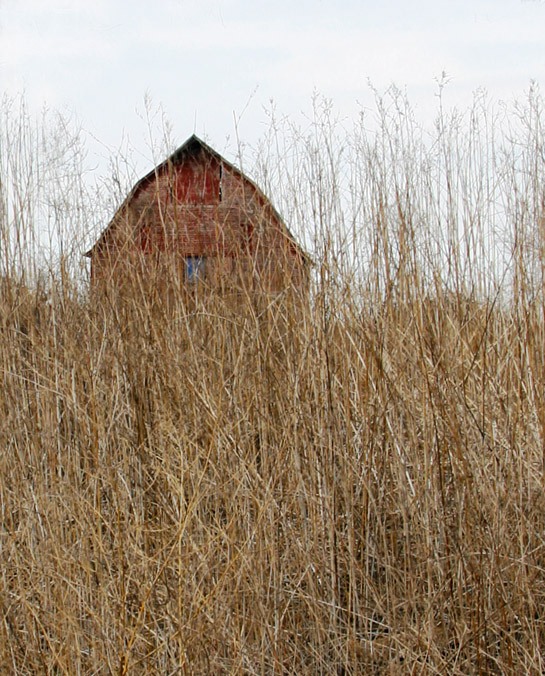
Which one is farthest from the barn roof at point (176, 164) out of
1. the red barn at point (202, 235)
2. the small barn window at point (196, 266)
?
the small barn window at point (196, 266)

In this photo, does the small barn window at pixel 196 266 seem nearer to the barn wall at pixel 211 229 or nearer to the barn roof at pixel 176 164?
the barn wall at pixel 211 229

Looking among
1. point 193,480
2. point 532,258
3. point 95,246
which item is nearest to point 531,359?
point 532,258

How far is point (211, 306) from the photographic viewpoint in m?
1.88

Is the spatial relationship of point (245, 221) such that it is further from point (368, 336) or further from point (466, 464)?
point (466, 464)

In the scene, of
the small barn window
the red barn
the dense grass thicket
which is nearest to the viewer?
the dense grass thicket

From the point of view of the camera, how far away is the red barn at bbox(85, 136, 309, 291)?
1.75 metres

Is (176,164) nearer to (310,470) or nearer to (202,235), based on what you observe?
(202,235)

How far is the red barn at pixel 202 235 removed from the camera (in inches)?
68.9

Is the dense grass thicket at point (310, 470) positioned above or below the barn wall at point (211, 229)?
below

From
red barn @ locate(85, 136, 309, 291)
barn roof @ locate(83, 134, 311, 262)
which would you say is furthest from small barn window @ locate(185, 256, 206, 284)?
barn roof @ locate(83, 134, 311, 262)

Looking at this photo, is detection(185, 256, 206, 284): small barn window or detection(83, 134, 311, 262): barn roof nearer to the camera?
detection(83, 134, 311, 262): barn roof

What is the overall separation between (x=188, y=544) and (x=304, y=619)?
0.96 ft

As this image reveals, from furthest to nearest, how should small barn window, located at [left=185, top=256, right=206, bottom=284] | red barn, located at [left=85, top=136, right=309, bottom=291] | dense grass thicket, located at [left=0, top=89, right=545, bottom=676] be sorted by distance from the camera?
small barn window, located at [left=185, top=256, right=206, bottom=284]
red barn, located at [left=85, top=136, right=309, bottom=291]
dense grass thicket, located at [left=0, top=89, right=545, bottom=676]

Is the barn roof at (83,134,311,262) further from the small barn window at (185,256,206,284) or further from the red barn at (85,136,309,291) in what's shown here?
the small barn window at (185,256,206,284)
